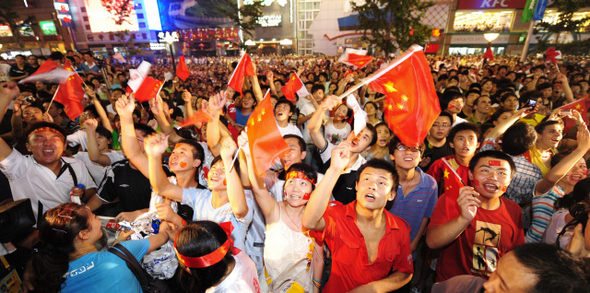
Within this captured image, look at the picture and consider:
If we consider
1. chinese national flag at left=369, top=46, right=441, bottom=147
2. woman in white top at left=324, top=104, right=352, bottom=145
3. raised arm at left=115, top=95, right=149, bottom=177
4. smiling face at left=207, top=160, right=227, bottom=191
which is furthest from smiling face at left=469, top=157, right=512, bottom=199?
raised arm at left=115, top=95, right=149, bottom=177

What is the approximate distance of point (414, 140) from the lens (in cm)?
236

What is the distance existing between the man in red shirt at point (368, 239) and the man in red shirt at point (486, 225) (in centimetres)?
34

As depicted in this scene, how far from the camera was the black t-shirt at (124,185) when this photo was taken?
120 inches

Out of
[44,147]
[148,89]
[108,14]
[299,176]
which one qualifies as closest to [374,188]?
[299,176]

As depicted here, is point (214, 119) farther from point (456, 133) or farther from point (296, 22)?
point (296, 22)

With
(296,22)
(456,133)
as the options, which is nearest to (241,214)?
(456,133)

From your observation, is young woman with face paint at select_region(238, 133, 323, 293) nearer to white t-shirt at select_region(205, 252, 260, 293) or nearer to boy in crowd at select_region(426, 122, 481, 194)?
white t-shirt at select_region(205, 252, 260, 293)

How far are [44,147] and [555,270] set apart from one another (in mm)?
4285

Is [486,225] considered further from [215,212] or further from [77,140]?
[77,140]

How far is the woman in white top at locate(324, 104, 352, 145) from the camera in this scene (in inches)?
176

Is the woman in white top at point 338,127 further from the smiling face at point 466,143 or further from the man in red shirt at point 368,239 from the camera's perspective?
the man in red shirt at point 368,239

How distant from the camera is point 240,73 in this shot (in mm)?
4219

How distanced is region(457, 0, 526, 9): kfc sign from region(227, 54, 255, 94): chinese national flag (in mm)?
34926

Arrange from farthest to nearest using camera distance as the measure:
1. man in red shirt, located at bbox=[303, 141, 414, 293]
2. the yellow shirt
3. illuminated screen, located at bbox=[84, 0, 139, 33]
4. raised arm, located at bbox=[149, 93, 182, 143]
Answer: illuminated screen, located at bbox=[84, 0, 139, 33]
raised arm, located at bbox=[149, 93, 182, 143]
the yellow shirt
man in red shirt, located at bbox=[303, 141, 414, 293]
